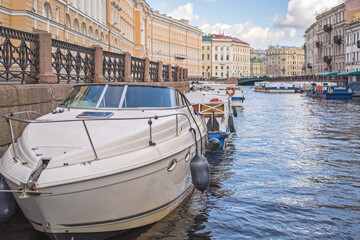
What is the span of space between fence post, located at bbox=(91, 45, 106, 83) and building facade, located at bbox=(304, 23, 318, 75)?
279 feet

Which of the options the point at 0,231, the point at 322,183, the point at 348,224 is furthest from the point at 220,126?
the point at 0,231

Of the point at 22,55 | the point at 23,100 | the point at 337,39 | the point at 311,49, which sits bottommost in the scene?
the point at 23,100

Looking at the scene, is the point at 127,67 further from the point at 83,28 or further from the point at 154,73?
the point at 83,28

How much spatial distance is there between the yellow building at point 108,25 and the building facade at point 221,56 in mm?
30442

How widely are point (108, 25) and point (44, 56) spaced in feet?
120

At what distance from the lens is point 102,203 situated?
5.25m

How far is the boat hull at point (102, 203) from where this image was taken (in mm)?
5023

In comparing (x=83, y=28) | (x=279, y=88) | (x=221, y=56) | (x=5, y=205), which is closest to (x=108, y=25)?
(x=83, y=28)

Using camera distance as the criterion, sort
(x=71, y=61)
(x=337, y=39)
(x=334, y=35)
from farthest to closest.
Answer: (x=334, y=35)
(x=337, y=39)
(x=71, y=61)

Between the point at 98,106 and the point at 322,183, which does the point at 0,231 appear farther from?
the point at 322,183

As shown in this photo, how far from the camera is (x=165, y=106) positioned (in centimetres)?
751

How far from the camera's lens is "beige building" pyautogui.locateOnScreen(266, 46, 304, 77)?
194 meters

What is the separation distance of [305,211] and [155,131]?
3.09 metres

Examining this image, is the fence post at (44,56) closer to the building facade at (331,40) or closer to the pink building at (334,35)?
the pink building at (334,35)
